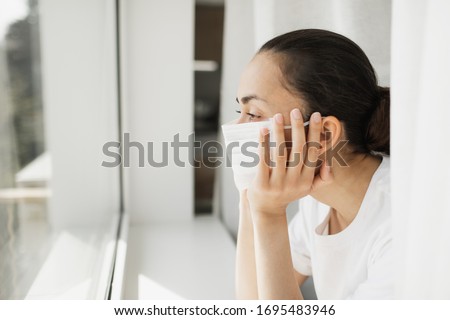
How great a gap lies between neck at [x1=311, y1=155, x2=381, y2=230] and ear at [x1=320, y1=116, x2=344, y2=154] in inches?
2.9

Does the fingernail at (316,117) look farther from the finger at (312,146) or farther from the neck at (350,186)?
the neck at (350,186)

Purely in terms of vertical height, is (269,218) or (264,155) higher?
(264,155)

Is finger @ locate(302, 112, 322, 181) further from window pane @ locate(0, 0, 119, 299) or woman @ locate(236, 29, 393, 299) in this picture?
window pane @ locate(0, 0, 119, 299)

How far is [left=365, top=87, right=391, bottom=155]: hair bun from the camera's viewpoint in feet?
2.68

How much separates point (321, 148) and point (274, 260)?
0.78 feet

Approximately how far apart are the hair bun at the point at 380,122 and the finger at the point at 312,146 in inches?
5.2

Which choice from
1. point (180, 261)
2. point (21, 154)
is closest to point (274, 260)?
point (180, 261)

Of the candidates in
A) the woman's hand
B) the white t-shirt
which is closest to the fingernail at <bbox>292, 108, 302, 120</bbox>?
the woman's hand

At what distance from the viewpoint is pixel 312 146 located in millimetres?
775

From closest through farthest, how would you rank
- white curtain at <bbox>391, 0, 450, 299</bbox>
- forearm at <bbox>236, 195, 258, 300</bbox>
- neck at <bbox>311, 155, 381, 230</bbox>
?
white curtain at <bbox>391, 0, 450, 299</bbox> → neck at <bbox>311, 155, 381, 230</bbox> → forearm at <bbox>236, 195, 258, 300</bbox>

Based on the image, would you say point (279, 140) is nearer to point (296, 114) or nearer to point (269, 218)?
point (296, 114)

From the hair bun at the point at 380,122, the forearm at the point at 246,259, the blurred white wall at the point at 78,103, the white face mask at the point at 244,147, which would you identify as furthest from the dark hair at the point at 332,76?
the blurred white wall at the point at 78,103

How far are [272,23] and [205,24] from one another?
117 cm

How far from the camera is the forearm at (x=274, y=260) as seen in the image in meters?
0.81
